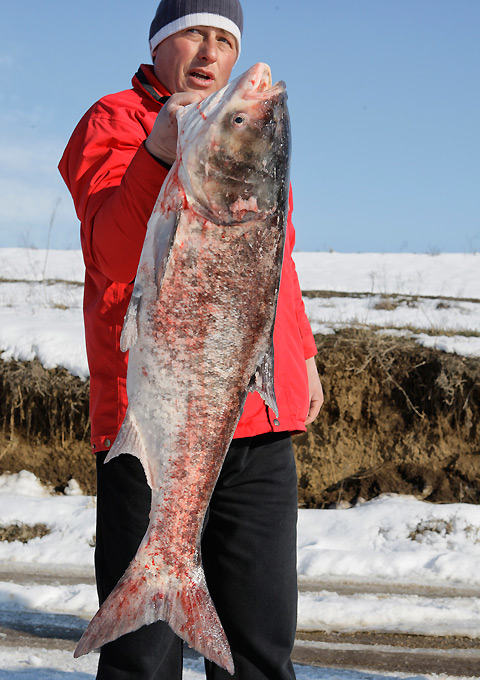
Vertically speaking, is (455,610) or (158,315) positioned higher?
(158,315)

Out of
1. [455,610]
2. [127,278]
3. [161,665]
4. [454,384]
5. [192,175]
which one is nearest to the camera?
[192,175]

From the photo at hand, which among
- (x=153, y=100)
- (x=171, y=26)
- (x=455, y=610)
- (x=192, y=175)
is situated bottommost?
(x=455, y=610)

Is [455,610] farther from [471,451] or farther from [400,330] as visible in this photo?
[400,330]

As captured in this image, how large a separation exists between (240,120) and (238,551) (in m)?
1.30

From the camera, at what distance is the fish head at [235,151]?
1.54m

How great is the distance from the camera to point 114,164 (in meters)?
1.89

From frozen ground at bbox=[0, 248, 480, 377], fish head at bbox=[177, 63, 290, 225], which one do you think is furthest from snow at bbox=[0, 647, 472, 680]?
frozen ground at bbox=[0, 248, 480, 377]

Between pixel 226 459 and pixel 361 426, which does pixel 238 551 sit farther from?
pixel 361 426

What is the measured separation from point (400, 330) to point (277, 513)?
4.57m

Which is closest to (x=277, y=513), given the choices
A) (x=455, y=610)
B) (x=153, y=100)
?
(x=153, y=100)

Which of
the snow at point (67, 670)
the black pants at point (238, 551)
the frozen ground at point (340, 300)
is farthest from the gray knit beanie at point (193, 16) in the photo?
the frozen ground at point (340, 300)

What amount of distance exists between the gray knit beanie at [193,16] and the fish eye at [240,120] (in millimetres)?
800

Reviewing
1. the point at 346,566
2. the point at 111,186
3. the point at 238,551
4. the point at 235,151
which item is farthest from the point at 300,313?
the point at 346,566

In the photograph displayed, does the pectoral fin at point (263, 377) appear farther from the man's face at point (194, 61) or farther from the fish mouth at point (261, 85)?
the man's face at point (194, 61)
